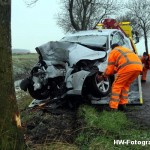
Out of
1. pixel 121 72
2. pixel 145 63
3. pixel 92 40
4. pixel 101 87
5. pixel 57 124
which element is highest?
pixel 92 40

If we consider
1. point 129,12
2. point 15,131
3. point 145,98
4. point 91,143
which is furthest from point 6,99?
point 129,12

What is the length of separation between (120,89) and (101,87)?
3.10 ft

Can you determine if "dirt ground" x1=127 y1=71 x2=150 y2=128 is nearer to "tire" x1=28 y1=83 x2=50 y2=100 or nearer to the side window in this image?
the side window

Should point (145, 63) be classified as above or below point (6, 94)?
below

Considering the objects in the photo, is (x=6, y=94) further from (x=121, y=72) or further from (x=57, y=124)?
(x=121, y=72)

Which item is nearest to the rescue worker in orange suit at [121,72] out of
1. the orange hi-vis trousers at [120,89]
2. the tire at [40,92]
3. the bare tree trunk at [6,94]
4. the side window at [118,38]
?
the orange hi-vis trousers at [120,89]

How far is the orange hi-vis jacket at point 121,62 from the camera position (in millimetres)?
8781

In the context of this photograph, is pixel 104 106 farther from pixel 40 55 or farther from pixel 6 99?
pixel 6 99

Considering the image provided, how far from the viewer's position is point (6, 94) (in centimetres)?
554

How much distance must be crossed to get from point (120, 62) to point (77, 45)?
1485mm

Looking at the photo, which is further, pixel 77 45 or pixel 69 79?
pixel 77 45

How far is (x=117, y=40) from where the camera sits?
11.7 metres

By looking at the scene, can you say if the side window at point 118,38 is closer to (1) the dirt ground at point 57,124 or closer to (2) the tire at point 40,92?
(1) the dirt ground at point 57,124

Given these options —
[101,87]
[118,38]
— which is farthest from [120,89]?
[118,38]
